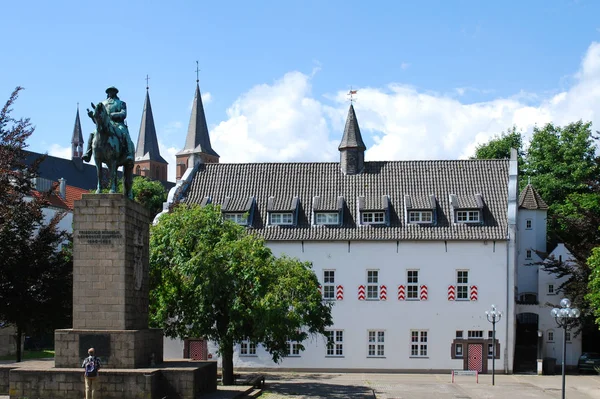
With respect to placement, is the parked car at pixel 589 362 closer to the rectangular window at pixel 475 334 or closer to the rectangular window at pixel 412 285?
the rectangular window at pixel 475 334

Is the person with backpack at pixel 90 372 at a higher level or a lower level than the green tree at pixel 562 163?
lower

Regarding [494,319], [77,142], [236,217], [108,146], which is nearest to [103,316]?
[108,146]

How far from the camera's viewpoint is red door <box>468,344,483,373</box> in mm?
41156

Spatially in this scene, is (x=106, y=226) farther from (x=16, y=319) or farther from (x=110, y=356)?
(x=16, y=319)

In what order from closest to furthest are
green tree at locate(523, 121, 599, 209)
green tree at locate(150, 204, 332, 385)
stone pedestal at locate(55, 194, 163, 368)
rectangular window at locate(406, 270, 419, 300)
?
stone pedestal at locate(55, 194, 163, 368), green tree at locate(150, 204, 332, 385), rectangular window at locate(406, 270, 419, 300), green tree at locate(523, 121, 599, 209)

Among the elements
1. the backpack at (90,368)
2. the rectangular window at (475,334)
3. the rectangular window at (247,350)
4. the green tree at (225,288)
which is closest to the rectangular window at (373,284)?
the rectangular window at (475,334)

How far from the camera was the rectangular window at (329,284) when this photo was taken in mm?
42469

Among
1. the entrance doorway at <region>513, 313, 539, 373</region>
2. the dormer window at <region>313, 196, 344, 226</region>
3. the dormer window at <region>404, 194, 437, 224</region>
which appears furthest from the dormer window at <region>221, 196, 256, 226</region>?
the entrance doorway at <region>513, 313, 539, 373</region>

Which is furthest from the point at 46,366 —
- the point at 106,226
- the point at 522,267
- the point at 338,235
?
the point at 522,267

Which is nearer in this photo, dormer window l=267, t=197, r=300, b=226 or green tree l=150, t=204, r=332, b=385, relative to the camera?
green tree l=150, t=204, r=332, b=385

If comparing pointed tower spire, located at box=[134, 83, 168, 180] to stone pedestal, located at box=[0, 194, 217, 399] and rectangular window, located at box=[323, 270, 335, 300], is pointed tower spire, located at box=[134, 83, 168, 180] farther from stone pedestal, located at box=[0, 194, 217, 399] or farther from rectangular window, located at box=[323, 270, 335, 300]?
stone pedestal, located at box=[0, 194, 217, 399]

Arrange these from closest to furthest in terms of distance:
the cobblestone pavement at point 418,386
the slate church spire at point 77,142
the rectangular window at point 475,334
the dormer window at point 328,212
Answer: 1. the cobblestone pavement at point 418,386
2. the rectangular window at point 475,334
3. the dormer window at point 328,212
4. the slate church spire at point 77,142

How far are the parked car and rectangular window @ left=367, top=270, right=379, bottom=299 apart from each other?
36.2ft

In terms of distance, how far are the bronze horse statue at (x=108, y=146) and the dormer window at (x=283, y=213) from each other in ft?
68.5
